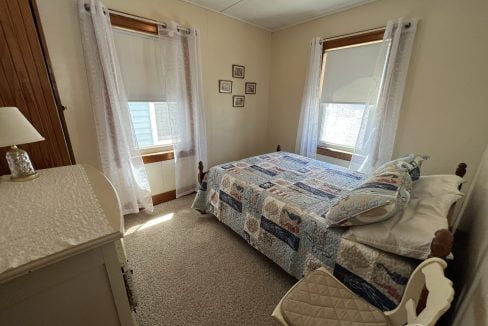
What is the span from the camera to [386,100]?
2.26 m

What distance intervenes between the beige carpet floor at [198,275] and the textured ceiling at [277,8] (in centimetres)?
275

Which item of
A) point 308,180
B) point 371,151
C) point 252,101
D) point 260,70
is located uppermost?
point 260,70

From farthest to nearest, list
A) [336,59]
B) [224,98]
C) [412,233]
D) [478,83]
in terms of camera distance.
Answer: [224,98], [336,59], [478,83], [412,233]

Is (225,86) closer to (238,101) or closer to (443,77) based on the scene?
(238,101)

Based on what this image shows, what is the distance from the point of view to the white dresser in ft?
2.02

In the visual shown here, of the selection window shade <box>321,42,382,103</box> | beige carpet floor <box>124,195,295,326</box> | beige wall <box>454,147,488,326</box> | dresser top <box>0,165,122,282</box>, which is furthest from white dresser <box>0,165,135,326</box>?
window shade <box>321,42,382,103</box>

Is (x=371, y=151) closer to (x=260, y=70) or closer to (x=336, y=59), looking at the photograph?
(x=336, y=59)

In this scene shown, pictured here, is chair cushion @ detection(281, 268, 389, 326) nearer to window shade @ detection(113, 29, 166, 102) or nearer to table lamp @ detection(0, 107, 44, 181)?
table lamp @ detection(0, 107, 44, 181)

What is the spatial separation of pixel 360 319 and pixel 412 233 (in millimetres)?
521

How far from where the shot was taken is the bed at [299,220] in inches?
43.5

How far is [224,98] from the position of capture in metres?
3.15

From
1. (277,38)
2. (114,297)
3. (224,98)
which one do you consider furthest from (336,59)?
(114,297)

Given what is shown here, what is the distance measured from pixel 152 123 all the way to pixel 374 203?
255 centimetres

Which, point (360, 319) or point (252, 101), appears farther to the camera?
point (252, 101)
